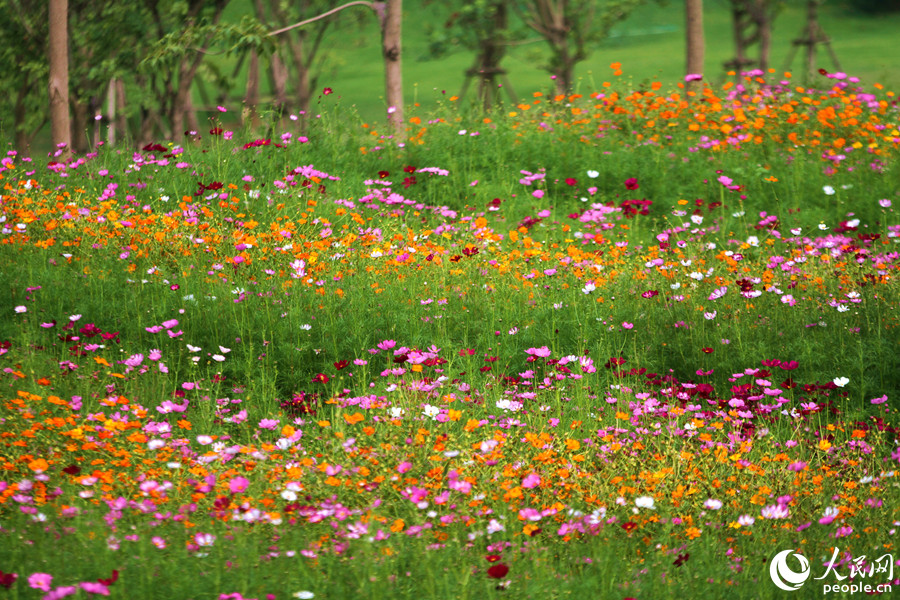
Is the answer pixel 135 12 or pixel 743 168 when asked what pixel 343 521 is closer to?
pixel 743 168

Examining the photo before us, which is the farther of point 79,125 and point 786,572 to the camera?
point 79,125

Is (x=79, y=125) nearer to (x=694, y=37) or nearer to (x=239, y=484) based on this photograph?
(x=694, y=37)

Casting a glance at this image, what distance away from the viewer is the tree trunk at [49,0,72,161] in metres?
8.57

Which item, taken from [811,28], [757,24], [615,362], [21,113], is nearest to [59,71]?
[21,113]

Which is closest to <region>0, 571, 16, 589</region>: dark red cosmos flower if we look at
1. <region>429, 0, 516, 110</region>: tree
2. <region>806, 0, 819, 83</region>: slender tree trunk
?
<region>429, 0, 516, 110</region>: tree

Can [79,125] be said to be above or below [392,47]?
below

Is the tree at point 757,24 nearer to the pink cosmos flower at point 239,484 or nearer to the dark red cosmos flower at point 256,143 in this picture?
the dark red cosmos flower at point 256,143

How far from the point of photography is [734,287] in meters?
5.57

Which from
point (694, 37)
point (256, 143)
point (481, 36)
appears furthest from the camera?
point (481, 36)

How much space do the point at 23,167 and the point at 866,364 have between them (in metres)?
6.93

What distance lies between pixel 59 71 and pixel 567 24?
8057mm

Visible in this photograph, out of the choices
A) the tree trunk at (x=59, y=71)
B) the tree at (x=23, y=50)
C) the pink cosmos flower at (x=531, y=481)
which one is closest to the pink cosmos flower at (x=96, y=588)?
the pink cosmos flower at (x=531, y=481)

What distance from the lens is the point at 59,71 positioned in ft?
28.6

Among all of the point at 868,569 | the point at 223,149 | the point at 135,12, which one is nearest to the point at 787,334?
the point at 868,569
